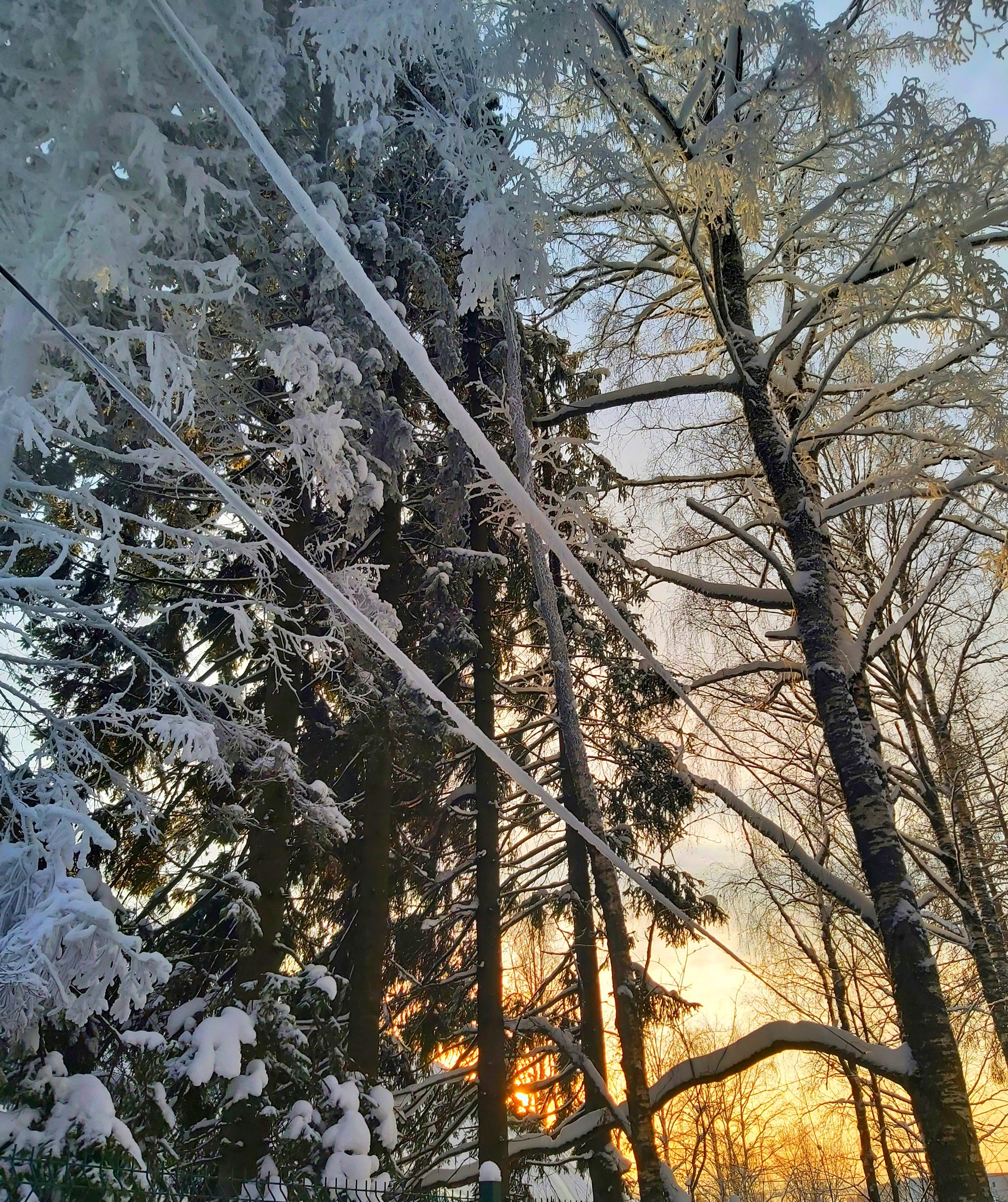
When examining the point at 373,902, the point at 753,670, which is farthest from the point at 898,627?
the point at 373,902

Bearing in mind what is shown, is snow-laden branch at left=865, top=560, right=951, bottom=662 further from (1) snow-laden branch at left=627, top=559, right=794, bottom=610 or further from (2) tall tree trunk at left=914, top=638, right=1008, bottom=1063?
(2) tall tree trunk at left=914, top=638, right=1008, bottom=1063

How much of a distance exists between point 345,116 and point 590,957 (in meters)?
8.41

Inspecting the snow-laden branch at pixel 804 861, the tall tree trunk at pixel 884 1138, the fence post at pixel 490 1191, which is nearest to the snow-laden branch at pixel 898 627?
the snow-laden branch at pixel 804 861

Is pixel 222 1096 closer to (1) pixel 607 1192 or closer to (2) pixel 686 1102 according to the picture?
(1) pixel 607 1192

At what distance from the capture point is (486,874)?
8.97 m

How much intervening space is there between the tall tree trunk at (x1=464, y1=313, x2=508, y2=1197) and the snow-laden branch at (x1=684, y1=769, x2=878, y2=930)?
9.49 ft

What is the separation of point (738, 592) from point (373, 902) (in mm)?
4634

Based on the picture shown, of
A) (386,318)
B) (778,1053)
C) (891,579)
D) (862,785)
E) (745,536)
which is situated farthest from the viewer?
(745,536)

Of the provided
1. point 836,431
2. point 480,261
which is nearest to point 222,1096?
point 480,261

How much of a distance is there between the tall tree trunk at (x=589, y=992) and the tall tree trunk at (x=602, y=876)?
0.41 metres

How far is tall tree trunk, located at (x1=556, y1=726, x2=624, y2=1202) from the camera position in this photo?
8.08m

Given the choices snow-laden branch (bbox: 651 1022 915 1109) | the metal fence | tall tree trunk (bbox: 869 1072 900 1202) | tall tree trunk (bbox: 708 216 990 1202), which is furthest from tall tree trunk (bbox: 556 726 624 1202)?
tall tree trunk (bbox: 869 1072 900 1202)

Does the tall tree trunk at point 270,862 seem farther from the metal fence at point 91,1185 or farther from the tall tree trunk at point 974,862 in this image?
the tall tree trunk at point 974,862

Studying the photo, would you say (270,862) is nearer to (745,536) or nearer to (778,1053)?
(778,1053)
